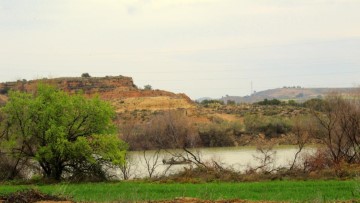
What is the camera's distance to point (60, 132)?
110ft

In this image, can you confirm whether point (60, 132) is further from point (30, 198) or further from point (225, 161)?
point (30, 198)

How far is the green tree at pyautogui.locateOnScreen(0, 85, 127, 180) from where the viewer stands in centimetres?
3394

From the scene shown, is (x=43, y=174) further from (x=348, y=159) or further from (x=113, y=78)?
(x=113, y=78)

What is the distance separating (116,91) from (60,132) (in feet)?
243

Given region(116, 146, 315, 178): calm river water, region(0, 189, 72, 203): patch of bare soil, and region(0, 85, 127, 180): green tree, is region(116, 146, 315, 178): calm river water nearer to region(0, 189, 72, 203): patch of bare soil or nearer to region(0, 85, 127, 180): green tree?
region(0, 85, 127, 180): green tree

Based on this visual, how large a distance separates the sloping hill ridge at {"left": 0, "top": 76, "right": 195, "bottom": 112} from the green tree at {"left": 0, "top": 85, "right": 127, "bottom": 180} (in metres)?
57.5

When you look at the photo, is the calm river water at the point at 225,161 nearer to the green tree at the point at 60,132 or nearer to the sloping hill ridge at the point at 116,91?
the green tree at the point at 60,132

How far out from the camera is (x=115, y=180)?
34.8 metres

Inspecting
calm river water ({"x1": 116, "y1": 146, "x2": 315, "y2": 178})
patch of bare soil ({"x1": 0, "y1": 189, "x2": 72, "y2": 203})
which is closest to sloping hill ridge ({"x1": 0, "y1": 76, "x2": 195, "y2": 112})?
calm river water ({"x1": 116, "y1": 146, "x2": 315, "y2": 178})

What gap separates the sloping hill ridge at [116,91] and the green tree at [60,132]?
57506 mm

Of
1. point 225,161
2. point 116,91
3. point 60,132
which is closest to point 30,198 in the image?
point 60,132

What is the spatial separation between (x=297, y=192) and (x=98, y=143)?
15655 millimetres

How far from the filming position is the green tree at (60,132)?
33.9m

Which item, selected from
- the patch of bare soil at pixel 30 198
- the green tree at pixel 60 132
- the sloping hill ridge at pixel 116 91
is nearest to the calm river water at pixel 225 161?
the green tree at pixel 60 132
